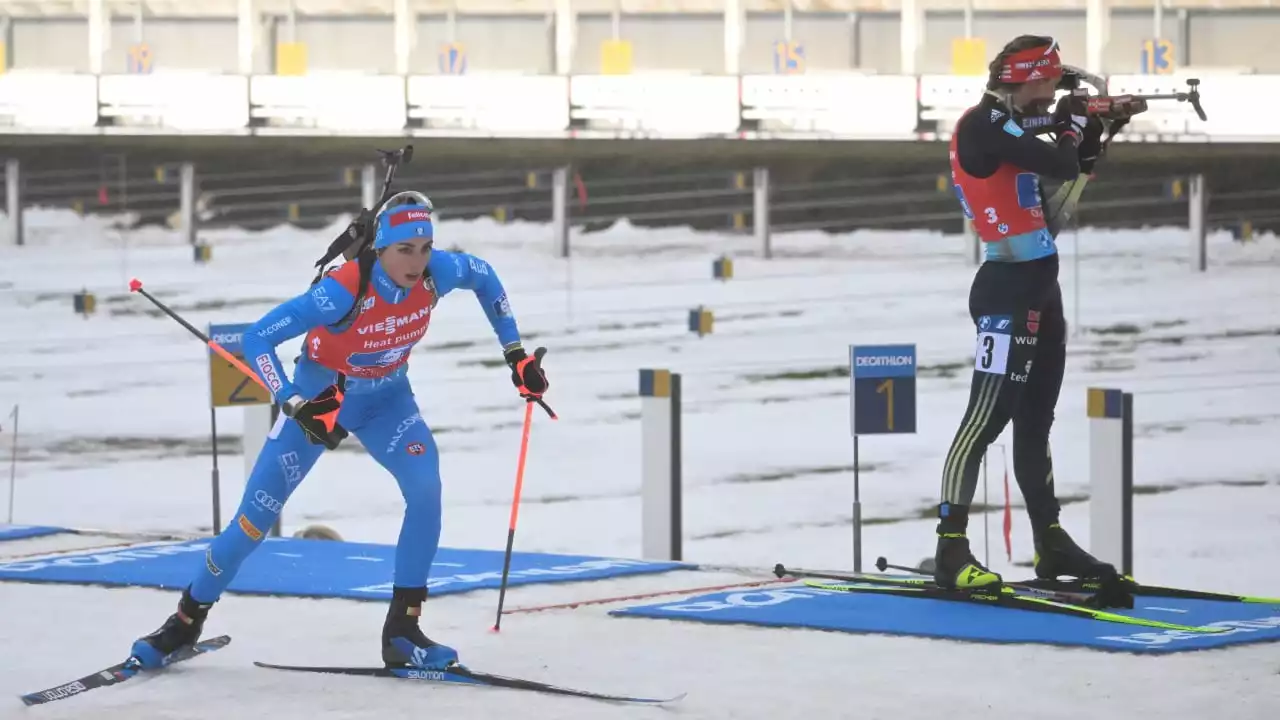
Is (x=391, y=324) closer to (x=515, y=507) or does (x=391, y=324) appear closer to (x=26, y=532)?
(x=515, y=507)

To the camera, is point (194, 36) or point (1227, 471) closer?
point (1227, 471)

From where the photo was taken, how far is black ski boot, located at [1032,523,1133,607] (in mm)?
6320

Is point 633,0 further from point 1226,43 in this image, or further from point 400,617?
point 400,617

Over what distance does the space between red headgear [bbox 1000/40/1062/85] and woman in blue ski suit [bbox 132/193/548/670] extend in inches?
71.6

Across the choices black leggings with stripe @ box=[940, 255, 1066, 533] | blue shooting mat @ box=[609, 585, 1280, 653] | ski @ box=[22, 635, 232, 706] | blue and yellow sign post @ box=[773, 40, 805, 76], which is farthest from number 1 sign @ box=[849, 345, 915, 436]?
blue and yellow sign post @ box=[773, 40, 805, 76]

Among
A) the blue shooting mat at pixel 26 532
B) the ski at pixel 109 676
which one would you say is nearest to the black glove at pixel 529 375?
the ski at pixel 109 676

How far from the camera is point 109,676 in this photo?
18.1 ft

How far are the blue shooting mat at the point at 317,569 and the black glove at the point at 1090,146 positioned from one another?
7.41ft

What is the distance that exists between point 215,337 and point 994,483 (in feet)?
15.9

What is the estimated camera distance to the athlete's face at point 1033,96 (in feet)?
21.1

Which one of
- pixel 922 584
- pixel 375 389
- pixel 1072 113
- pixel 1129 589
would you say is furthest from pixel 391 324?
pixel 1129 589

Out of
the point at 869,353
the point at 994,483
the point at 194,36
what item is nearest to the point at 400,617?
the point at 869,353

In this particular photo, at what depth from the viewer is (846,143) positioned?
20562mm

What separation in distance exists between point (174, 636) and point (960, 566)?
2.47m
